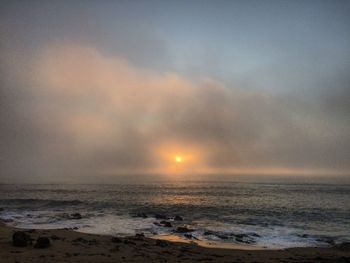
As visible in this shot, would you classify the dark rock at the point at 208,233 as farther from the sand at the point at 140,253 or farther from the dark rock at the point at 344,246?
the dark rock at the point at 344,246

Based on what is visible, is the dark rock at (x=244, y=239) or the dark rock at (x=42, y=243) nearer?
the dark rock at (x=42, y=243)

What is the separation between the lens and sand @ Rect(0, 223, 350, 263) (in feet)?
53.2

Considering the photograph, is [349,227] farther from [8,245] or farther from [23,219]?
[23,219]

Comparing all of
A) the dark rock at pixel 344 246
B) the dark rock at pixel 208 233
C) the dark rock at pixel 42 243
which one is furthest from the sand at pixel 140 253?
the dark rock at pixel 208 233

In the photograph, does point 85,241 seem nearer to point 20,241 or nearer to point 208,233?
point 20,241

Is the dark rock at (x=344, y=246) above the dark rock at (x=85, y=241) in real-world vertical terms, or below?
below

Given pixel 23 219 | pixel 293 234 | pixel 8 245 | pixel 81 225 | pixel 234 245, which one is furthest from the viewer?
pixel 23 219

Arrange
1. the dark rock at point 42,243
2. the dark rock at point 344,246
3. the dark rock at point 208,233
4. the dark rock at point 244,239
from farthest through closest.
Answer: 1. the dark rock at point 208,233
2. the dark rock at point 244,239
3. the dark rock at point 344,246
4. the dark rock at point 42,243

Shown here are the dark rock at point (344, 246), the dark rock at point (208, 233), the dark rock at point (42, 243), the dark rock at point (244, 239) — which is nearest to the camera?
the dark rock at point (42, 243)

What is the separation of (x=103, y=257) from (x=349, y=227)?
91.2ft

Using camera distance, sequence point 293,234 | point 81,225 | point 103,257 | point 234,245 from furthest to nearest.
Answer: point 81,225
point 293,234
point 234,245
point 103,257

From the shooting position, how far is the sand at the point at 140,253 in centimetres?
1622

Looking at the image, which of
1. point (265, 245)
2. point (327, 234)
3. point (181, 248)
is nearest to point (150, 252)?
point (181, 248)

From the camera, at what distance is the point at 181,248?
66.6 ft
